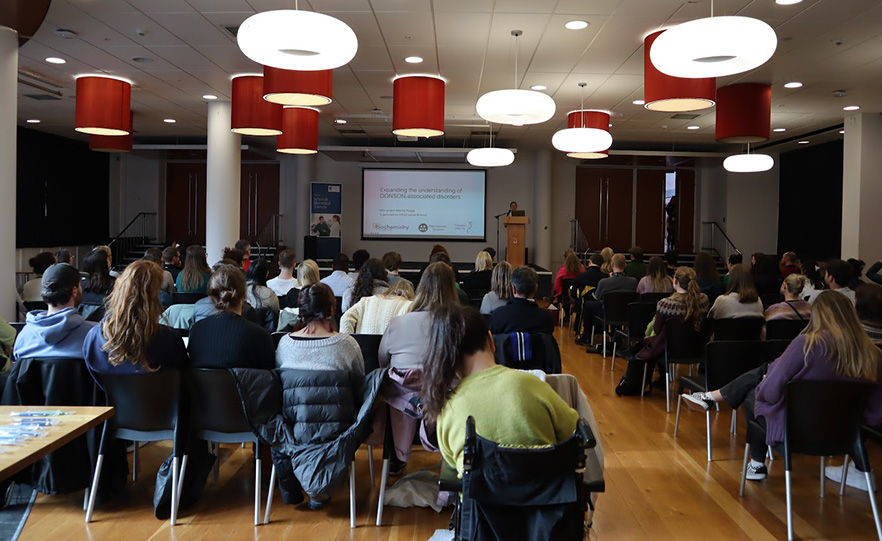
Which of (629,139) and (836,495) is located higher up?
(629,139)

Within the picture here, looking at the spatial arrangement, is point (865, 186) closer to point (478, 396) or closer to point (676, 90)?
point (676, 90)

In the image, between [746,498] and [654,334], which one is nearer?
[746,498]

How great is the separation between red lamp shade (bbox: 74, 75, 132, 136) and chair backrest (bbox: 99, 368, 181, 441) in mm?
6562

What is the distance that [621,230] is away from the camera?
1938 centimetres

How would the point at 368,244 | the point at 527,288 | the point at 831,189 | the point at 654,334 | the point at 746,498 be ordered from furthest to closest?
the point at 368,244
the point at 831,189
the point at 654,334
the point at 527,288
the point at 746,498

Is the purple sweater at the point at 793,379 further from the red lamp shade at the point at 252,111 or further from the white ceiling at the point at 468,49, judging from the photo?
the red lamp shade at the point at 252,111

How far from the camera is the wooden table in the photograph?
1834 mm

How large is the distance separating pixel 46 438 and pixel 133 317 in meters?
1.59

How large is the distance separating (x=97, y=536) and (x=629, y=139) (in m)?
13.5

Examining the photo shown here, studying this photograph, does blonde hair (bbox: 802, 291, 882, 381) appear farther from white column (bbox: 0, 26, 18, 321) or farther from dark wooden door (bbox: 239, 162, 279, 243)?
dark wooden door (bbox: 239, 162, 279, 243)

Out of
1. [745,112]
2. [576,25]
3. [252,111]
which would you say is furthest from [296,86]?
[745,112]

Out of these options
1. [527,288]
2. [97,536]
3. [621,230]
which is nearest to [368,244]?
Answer: [621,230]

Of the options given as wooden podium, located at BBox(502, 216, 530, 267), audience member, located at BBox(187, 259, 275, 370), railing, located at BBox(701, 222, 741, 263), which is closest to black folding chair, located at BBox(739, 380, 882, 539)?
audience member, located at BBox(187, 259, 275, 370)

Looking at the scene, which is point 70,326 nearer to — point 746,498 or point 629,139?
point 746,498
